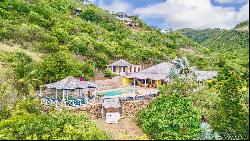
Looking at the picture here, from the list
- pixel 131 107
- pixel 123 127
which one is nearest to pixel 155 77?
pixel 131 107

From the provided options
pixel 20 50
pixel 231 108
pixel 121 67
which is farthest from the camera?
pixel 121 67

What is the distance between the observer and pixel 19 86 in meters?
31.4

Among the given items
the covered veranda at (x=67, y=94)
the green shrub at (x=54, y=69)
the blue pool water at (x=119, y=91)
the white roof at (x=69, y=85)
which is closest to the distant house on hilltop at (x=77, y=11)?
the green shrub at (x=54, y=69)

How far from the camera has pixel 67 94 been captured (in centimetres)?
3036

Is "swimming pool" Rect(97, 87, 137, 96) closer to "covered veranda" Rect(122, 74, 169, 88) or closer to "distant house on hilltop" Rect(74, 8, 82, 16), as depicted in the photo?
"covered veranda" Rect(122, 74, 169, 88)

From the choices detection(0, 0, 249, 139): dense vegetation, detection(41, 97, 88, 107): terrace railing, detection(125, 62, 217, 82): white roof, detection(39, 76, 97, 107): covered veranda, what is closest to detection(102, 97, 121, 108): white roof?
detection(39, 76, 97, 107): covered veranda

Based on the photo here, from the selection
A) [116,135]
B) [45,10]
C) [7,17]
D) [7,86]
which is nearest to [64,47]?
[7,17]

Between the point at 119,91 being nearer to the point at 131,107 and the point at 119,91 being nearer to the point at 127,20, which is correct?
the point at 131,107

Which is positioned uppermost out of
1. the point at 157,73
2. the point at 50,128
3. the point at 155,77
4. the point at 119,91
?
the point at 157,73

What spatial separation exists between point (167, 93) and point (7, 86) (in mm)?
11393

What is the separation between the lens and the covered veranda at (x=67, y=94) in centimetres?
2905

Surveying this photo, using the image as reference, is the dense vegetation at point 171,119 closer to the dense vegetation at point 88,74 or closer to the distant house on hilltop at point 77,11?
the dense vegetation at point 88,74

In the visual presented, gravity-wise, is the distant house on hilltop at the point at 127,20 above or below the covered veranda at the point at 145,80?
above

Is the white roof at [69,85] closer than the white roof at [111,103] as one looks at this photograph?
No
